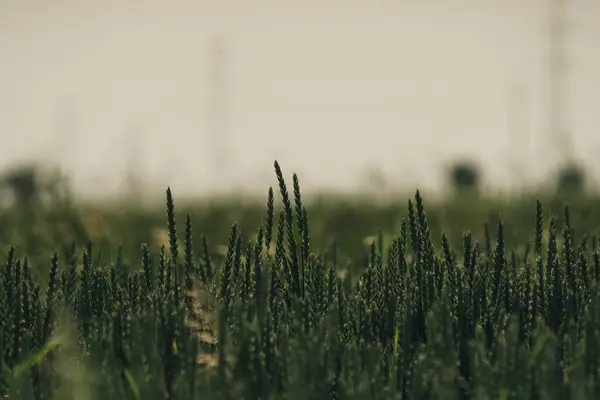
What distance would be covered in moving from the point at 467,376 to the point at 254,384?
426mm

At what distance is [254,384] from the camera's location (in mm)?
1365

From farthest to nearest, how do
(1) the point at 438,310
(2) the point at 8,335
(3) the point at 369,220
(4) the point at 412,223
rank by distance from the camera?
(3) the point at 369,220 → (4) the point at 412,223 → (2) the point at 8,335 → (1) the point at 438,310

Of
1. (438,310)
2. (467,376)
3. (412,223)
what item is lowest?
(467,376)

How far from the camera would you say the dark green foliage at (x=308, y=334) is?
4.38 ft

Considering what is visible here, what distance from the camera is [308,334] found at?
1565mm

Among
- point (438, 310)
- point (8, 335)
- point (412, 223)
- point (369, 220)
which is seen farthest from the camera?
point (369, 220)

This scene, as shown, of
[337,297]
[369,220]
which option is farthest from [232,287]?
[369,220]

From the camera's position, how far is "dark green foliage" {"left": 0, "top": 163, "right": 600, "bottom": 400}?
1.34 m

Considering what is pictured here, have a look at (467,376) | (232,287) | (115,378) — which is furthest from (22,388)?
(467,376)

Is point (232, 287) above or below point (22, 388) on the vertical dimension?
above

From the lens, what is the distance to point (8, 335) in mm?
1704

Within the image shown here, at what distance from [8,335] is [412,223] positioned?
→ 0.91 metres

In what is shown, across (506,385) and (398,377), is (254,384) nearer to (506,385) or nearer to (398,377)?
(398,377)

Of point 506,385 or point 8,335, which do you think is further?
point 8,335
